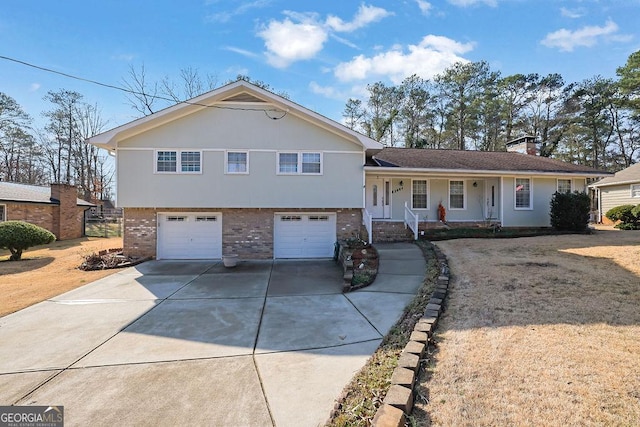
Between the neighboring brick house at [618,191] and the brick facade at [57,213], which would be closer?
the brick facade at [57,213]

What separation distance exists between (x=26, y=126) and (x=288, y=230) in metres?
35.9

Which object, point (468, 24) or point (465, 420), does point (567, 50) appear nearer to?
point (468, 24)

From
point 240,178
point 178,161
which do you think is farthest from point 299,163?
point 178,161

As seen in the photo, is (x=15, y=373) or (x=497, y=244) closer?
(x=15, y=373)

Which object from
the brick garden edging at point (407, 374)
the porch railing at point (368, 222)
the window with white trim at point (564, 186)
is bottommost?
the brick garden edging at point (407, 374)

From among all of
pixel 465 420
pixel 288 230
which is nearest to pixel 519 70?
pixel 288 230

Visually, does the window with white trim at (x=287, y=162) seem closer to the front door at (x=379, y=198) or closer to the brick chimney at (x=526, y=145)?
the front door at (x=379, y=198)

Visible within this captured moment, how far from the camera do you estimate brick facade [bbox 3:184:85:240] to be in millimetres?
17188

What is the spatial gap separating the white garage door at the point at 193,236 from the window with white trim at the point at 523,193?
533 inches

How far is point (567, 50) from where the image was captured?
13.2 meters

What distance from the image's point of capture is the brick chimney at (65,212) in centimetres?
1894

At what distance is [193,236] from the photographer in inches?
489

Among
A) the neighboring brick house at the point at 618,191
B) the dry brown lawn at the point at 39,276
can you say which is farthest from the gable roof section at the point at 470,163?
the dry brown lawn at the point at 39,276

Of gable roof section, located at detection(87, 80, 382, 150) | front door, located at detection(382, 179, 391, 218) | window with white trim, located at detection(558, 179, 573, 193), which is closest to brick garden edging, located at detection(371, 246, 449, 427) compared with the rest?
gable roof section, located at detection(87, 80, 382, 150)
